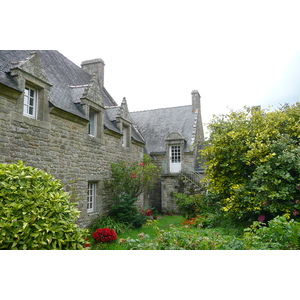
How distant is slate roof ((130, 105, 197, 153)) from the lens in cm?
1955

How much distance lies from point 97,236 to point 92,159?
3173mm

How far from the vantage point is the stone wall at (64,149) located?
6609 mm

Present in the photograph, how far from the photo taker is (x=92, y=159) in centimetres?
1018

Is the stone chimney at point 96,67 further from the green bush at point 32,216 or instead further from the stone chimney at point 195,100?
the green bush at point 32,216

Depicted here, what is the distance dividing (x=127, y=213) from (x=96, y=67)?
9.51 meters

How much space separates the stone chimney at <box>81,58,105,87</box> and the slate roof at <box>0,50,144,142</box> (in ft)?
3.89

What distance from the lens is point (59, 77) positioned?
10.5 meters

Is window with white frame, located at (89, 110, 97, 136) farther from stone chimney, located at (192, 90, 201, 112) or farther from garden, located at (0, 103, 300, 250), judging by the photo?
stone chimney, located at (192, 90, 201, 112)

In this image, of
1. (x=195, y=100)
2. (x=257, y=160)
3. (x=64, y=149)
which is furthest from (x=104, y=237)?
(x=195, y=100)

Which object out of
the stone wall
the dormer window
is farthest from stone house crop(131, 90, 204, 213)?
the stone wall

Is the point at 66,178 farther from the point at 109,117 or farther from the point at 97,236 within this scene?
the point at 109,117


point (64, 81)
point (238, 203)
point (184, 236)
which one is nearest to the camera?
point (184, 236)

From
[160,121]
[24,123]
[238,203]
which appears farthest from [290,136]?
[160,121]

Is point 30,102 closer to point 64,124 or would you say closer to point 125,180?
point 64,124
